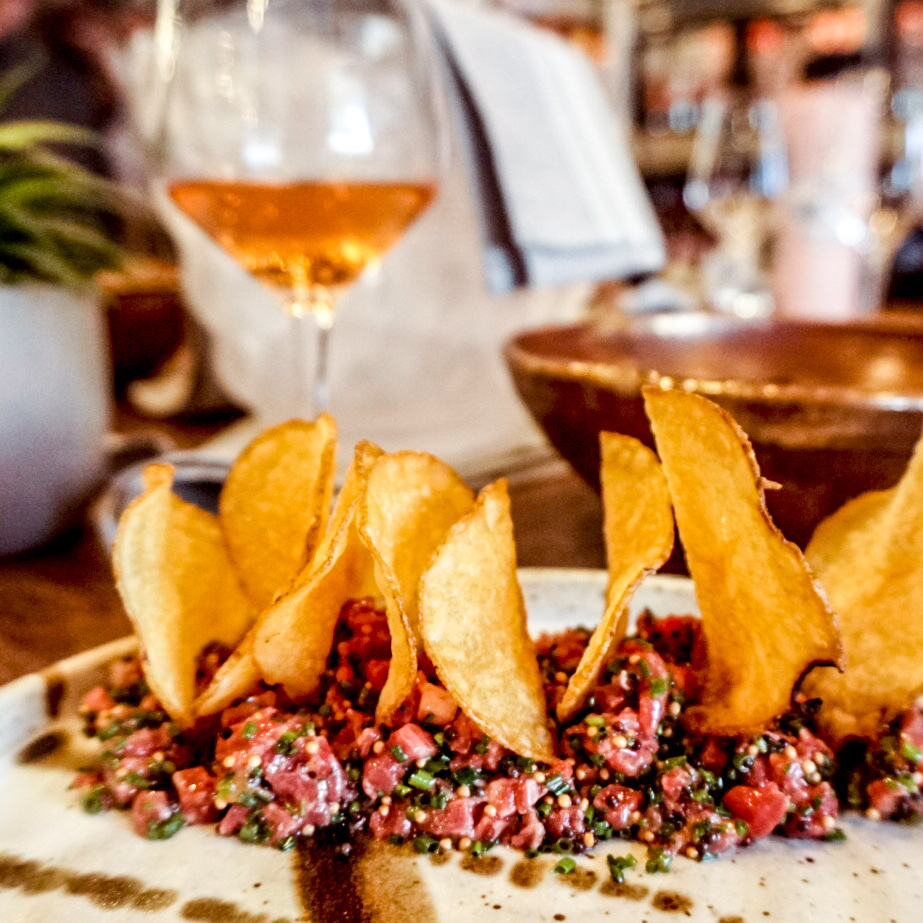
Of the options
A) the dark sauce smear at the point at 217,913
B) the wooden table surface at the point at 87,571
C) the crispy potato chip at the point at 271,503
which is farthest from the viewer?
the wooden table surface at the point at 87,571

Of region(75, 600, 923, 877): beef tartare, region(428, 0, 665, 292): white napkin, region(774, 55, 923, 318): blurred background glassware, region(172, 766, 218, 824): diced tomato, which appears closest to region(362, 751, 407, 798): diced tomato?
region(75, 600, 923, 877): beef tartare

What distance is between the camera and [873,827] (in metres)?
0.60

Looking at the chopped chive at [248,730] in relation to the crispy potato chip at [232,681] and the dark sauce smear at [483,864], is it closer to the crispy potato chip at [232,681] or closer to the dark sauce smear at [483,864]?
the crispy potato chip at [232,681]

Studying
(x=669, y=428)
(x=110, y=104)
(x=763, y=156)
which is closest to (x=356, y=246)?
(x=669, y=428)

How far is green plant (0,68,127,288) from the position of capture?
105 centimetres

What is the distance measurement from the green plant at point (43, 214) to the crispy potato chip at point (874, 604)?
2.99ft

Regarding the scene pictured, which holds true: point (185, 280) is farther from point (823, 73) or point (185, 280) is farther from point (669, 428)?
point (823, 73)

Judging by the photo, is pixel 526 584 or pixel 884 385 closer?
pixel 526 584

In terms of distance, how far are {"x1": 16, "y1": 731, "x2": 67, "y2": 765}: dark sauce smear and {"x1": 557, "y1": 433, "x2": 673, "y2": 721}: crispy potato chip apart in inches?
15.4

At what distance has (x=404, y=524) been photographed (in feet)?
2.28

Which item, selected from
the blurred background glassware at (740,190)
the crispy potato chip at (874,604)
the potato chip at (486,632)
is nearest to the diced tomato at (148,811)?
the potato chip at (486,632)

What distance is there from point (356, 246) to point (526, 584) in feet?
1.71

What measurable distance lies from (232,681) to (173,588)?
116mm

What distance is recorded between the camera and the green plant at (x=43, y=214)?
1.05m
